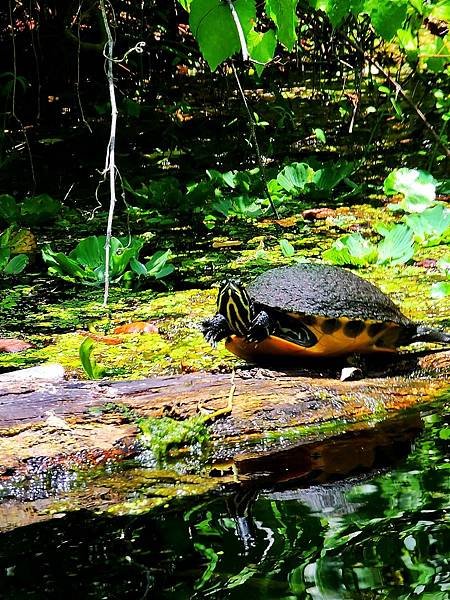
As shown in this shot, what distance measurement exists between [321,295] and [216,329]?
0.33 meters

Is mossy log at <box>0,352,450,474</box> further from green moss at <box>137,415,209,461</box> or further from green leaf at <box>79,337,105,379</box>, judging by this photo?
green leaf at <box>79,337,105,379</box>

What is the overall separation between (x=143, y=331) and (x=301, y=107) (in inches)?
170

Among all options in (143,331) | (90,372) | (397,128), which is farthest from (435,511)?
(397,128)

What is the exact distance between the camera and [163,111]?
269 inches

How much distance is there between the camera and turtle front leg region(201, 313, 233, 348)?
2.51 m

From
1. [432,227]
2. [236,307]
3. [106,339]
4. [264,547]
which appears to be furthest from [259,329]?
[432,227]

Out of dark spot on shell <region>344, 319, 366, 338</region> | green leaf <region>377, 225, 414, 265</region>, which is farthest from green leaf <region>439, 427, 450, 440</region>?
green leaf <region>377, 225, 414, 265</region>

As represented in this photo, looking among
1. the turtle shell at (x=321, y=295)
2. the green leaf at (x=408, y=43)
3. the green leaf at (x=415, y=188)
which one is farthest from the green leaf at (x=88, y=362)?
the green leaf at (x=408, y=43)

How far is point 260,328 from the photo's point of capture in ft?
7.83

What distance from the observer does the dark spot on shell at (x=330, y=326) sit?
2404 mm

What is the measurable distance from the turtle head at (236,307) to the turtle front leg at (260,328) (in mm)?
23

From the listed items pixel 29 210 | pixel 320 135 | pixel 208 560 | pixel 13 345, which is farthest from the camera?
pixel 320 135

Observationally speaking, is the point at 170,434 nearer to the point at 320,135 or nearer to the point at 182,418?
the point at 182,418

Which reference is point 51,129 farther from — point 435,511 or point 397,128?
point 435,511
